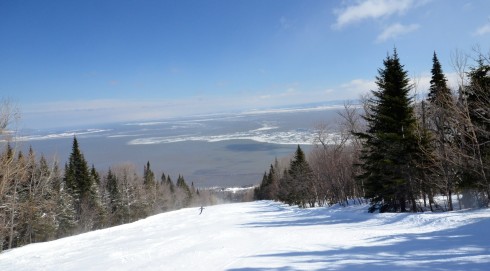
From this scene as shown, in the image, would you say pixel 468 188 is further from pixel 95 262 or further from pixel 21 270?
pixel 21 270

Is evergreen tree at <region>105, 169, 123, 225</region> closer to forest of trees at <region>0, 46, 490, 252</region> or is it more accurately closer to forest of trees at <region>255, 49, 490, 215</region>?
forest of trees at <region>0, 46, 490, 252</region>

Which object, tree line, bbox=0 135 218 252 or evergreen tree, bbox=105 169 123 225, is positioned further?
evergreen tree, bbox=105 169 123 225

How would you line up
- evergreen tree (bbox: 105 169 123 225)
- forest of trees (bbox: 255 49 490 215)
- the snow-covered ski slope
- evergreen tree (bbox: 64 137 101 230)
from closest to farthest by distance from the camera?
1. the snow-covered ski slope
2. forest of trees (bbox: 255 49 490 215)
3. evergreen tree (bbox: 64 137 101 230)
4. evergreen tree (bbox: 105 169 123 225)

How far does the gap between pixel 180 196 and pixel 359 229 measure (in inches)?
2789

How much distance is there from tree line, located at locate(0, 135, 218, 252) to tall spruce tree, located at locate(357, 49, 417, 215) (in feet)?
67.8

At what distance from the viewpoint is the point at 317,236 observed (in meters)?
10.7

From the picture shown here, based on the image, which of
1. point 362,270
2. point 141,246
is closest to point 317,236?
point 362,270

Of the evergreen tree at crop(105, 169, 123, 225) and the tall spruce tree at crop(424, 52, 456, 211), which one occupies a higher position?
the tall spruce tree at crop(424, 52, 456, 211)

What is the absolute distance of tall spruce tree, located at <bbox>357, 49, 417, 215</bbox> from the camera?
17484 mm

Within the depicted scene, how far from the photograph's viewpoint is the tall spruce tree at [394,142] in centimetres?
1748

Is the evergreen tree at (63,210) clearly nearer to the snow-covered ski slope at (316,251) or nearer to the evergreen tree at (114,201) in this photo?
the evergreen tree at (114,201)

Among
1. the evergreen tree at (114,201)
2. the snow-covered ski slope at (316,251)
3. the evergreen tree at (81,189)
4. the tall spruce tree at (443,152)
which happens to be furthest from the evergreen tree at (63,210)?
the tall spruce tree at (443,152)

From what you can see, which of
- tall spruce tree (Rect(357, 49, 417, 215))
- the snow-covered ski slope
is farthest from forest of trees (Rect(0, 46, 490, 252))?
the snow-covered ski slope

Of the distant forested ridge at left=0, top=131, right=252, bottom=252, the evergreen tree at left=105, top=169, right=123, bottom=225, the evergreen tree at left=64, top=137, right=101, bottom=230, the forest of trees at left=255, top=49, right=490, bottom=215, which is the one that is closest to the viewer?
the forest of trees at left=255, top=49, right=490, bottom=215
